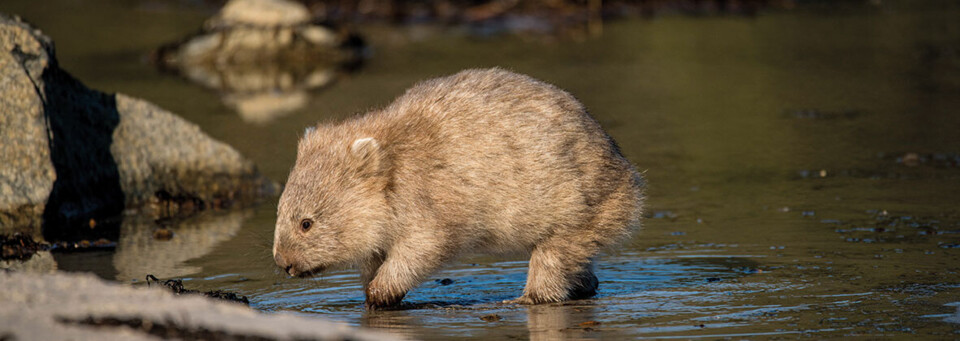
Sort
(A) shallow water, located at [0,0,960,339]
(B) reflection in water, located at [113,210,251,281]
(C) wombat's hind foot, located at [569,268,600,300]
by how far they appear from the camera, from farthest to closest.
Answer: (B) reflection in water, located at [113,210,251,281]
(C) wombat's hind foot, located at [569,268,600,300]
(A) shallow water, located at [0,0,960,339]

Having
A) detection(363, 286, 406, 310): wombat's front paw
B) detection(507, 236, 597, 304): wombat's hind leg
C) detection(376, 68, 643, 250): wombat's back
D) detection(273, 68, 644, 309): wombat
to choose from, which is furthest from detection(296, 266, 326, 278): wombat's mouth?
detection(507, 236, 597, 304): wombat's hind leg

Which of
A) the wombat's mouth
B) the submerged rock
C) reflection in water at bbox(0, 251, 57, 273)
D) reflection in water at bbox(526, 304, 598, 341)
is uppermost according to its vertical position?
the submerged rock

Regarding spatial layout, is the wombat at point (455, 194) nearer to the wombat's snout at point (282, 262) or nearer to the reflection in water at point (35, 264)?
the wombat's snout at point (282, 262)

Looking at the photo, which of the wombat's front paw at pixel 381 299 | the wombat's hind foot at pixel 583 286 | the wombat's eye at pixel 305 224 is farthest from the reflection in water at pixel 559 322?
the wombat's eye at pixel 305 224

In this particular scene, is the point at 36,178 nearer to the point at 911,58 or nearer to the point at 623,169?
the point at 623,169

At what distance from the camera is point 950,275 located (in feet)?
26.0

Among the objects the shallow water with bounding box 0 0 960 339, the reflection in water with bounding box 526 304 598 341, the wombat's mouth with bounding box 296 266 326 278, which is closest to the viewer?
the reflection in water with bounding box 526 304 598 341

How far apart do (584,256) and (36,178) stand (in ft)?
15.5

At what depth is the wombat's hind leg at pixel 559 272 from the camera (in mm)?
8094

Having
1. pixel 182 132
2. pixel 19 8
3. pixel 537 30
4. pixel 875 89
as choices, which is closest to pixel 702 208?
pixel 182 132

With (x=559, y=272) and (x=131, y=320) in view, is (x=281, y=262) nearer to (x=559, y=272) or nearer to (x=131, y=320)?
(x=559, y=272)

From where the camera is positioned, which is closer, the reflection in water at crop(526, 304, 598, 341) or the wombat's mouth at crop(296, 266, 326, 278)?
Result: the reflection in water at crop(526, 304, 598, 341)

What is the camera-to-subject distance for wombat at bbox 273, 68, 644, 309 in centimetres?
795

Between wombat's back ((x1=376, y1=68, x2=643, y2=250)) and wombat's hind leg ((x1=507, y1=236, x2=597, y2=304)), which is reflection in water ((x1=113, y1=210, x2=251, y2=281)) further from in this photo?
wombat's hind leg ((x1=507, y1=236, x2=597, y2=304))
